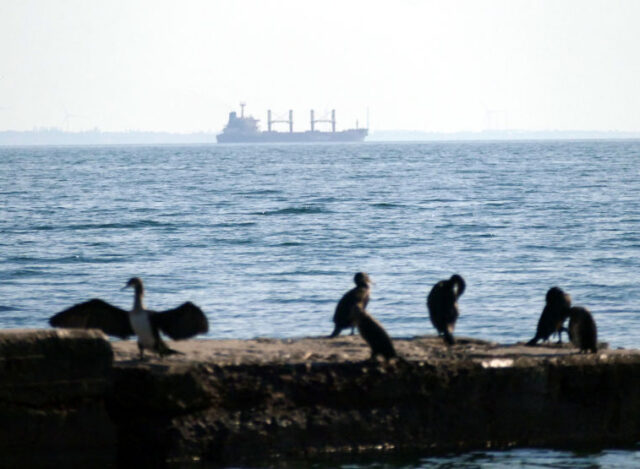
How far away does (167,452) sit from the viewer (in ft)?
30.6

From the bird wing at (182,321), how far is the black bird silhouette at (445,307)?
2.43 m

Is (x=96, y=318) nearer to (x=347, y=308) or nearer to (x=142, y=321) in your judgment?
(x=142, y=321)

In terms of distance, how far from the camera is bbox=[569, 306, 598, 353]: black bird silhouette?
10.2 m

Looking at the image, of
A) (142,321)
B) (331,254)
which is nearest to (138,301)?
(142,321)

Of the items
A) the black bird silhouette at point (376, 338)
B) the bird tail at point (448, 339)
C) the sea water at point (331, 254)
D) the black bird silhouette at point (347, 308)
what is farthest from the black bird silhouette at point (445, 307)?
the sea water at point (331, 254)

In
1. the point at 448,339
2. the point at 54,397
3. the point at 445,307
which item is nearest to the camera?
the point at 54,397

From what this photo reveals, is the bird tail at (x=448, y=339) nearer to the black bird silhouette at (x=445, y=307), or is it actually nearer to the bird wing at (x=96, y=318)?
the black bird silhouette at (x=445, y=307)

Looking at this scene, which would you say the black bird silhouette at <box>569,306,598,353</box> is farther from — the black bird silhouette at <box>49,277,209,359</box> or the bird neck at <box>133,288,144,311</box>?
the bird neck at <box>133,288,144,311</box>

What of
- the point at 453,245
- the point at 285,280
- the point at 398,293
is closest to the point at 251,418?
the point at 398,293

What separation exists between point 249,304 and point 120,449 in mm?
9682

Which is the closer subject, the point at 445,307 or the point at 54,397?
the point at 54,397

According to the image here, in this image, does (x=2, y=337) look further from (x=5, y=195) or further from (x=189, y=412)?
(x=5, y=195)

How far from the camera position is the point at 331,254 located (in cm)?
2884

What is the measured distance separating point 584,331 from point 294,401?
2582mm
